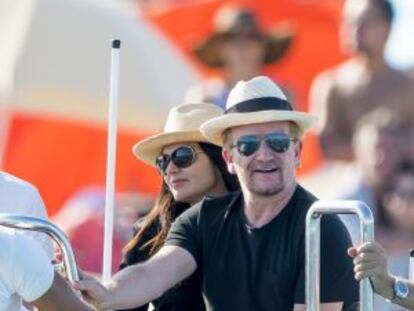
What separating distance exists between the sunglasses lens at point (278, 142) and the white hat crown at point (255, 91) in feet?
0.91

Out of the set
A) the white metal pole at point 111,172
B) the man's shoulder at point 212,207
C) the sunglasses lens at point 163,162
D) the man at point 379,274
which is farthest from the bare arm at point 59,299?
the sunglasses lens at point 163,162

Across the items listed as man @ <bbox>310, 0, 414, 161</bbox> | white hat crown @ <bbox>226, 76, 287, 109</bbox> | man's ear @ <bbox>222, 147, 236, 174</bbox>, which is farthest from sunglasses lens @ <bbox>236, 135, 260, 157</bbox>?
man @ <bbox>310, 0, 414, 161</bbox>

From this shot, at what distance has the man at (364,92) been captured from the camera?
1270 centimetres

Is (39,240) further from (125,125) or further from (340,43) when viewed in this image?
(340,43)

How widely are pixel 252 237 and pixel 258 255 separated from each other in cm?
10

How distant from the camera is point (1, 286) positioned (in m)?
6.77

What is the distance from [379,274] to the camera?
22.5ft

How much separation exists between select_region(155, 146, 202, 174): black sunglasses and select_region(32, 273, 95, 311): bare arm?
1.64 meters

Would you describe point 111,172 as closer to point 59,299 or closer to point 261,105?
point 261,105

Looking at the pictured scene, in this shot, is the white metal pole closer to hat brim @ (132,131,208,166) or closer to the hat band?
the hat band

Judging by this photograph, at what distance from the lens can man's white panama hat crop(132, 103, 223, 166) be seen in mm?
8445

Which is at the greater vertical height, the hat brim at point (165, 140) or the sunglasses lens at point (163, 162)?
the hat brim at point (165, 140)

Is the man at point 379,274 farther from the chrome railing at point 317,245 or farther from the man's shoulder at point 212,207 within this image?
the man's shoulder at point 212,207

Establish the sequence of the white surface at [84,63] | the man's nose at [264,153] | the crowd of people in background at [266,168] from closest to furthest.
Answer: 1. the man's nose at [264,153]
2. the crowd of people in background at [266,168]
3. the white surface at [84,63]
